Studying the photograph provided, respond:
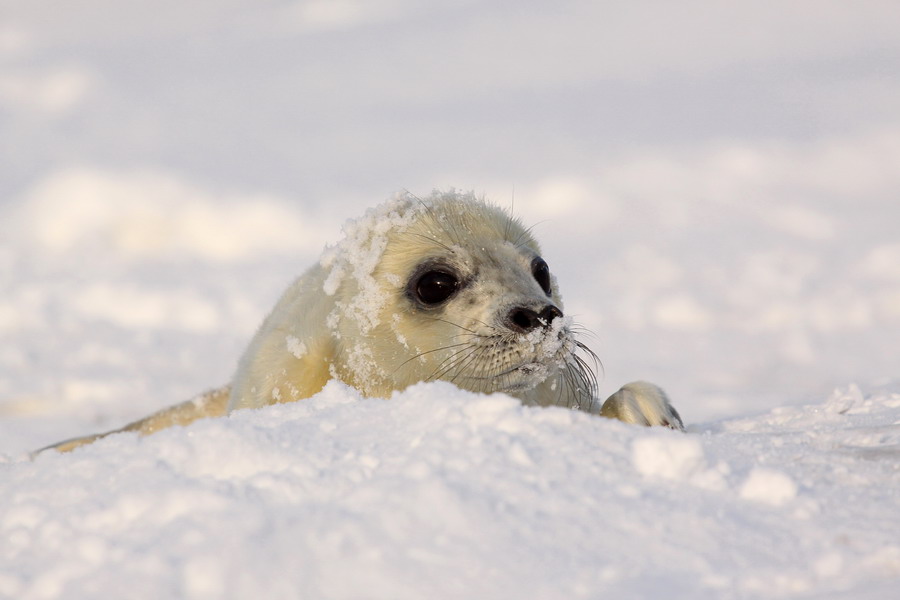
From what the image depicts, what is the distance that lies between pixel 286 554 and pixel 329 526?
0.10m

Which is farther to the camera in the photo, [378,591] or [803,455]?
[803,455]

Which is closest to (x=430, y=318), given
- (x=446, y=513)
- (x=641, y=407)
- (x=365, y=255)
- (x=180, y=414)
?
(x=365, y=255)

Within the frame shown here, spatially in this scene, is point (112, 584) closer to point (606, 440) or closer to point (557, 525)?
point (557, 525)

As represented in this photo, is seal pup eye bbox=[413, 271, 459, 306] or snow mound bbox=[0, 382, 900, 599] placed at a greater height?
seal pup eye bbox=[413, 271, 459, 306]

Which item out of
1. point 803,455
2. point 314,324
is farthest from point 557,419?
point 314,324

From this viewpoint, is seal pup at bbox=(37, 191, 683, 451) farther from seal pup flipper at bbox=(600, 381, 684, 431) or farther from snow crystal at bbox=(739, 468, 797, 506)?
snow crystal at bbox=(739, 468, 797, 506)

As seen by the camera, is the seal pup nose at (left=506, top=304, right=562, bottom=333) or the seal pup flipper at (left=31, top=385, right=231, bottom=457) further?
the seal pup flipper at (left=31, top=385, right=231, bottom=457)

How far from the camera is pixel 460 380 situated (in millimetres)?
3242

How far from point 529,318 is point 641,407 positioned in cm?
57

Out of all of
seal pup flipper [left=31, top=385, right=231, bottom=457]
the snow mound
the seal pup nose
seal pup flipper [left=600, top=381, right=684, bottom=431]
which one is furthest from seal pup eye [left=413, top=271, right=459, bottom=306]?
seal pup flipper [left=31, top=385, right=231, bottom=457]

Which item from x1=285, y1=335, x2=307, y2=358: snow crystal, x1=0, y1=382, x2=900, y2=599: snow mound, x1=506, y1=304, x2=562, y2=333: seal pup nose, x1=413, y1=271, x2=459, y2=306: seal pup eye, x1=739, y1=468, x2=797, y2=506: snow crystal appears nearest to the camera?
x1=0, y1=382, x2=900, y2=599: snow mound

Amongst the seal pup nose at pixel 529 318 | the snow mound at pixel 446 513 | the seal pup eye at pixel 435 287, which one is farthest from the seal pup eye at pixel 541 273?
the snow mound at pixel 446 513

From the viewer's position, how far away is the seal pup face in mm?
3139

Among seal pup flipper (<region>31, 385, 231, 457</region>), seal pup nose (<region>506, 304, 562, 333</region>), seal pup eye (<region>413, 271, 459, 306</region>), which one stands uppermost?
seal pup eye (<region>413, 271, 459, 306</region>)
